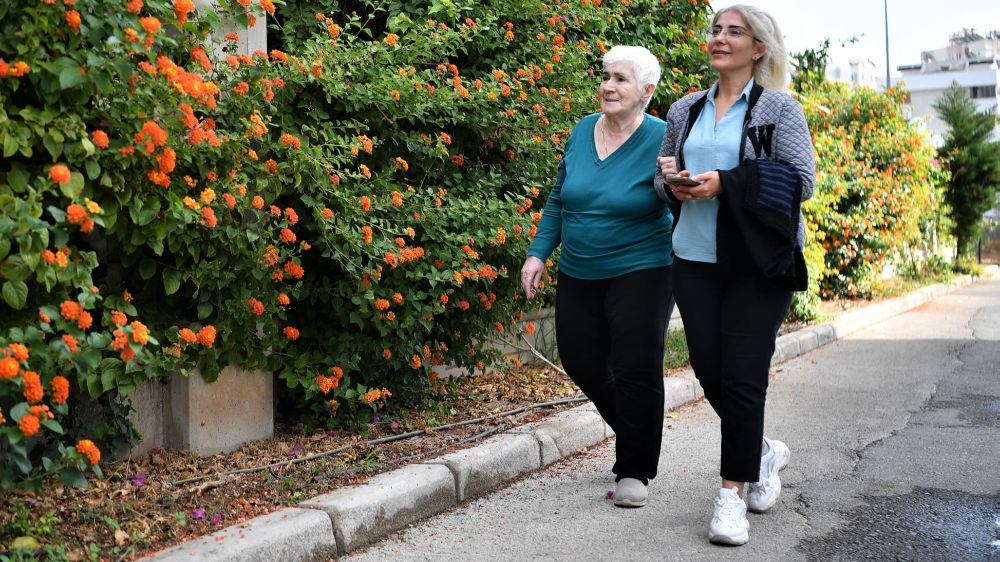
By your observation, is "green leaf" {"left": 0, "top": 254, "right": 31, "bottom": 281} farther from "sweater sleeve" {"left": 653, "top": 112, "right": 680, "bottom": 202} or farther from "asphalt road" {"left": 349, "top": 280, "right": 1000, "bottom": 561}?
"sweater sleeve" {"left": 653, "top": 112, "right": 680, "bottom": 202}

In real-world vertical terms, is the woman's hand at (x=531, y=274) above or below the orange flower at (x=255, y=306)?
above

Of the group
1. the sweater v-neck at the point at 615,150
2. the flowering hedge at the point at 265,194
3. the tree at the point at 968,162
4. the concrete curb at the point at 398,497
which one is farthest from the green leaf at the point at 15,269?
the tree at the point at 968,162

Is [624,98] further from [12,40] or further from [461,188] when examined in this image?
[12,40]

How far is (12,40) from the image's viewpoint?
301cm

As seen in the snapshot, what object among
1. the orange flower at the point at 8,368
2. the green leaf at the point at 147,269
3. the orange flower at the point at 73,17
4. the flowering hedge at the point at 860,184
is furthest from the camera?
the flowering hedge at the point at 860,184

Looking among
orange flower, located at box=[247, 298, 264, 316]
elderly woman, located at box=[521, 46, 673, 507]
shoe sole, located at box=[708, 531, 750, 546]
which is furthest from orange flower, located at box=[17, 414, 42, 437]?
shoe sole, located at box=[708, 531, 750, 546]

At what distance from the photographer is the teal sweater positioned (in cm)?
416

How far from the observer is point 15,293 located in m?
2.90

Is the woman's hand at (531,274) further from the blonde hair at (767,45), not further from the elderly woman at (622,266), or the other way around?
the blonde hair at (767,45)

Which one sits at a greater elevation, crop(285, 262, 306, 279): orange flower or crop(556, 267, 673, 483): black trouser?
crop(285, 262, 306, 279): orange flower

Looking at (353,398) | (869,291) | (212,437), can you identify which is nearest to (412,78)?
(353,398)

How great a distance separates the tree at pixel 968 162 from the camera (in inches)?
795

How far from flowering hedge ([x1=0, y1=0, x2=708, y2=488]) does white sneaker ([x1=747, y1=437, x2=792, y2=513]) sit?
5.28 ft

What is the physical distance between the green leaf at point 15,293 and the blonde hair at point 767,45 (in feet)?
8.51
